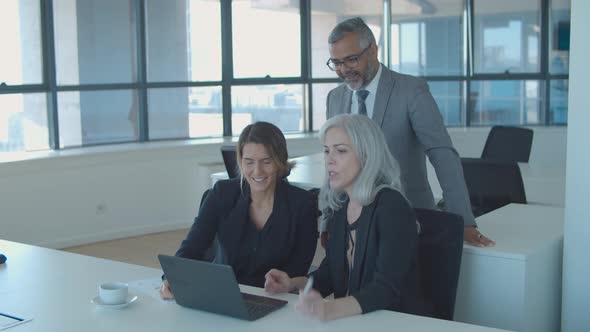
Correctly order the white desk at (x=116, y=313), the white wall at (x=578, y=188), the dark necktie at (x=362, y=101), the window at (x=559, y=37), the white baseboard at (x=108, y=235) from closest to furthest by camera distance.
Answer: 1. the white desk at (x=116, y=313)
2. the white wall at (x=578, y=188)
3. the dark necktie at (x=362, y=101)
4. the white baseboard at (x=108, y=235)
5. the window at (x=559, y=37)

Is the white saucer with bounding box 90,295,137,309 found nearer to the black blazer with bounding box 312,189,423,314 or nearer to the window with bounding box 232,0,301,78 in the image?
the black blazer with bounding box 312,189,423,314

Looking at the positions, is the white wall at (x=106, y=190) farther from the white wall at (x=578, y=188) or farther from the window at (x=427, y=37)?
the white wall at (x=578, y=188)

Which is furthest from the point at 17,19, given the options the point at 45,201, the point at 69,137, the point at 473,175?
the point at 473,175

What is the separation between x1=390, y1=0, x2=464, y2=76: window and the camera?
8305mm

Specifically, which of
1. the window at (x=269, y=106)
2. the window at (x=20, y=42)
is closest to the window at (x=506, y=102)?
the window at (x=269, y=106)

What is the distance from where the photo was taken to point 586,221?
8.88ft

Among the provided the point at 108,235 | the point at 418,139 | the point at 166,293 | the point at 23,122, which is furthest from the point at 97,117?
the point at 166,293

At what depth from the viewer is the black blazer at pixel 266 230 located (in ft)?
9.34

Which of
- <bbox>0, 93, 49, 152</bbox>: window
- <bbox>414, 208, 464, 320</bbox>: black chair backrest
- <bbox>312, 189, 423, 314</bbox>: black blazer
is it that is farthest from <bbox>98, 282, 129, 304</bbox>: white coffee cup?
<bbox>0, 93, 49, 152</bbox>: window

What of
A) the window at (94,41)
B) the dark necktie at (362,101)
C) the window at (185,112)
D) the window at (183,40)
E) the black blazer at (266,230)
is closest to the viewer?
the black blazer at (266,230)

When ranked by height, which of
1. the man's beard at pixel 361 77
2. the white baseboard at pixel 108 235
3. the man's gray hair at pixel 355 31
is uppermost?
the man's gray hair at pixel 355 31

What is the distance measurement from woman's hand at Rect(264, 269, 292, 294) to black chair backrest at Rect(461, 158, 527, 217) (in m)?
1.94

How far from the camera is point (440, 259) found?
8.31ft

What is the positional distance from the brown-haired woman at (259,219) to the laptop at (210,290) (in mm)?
472
